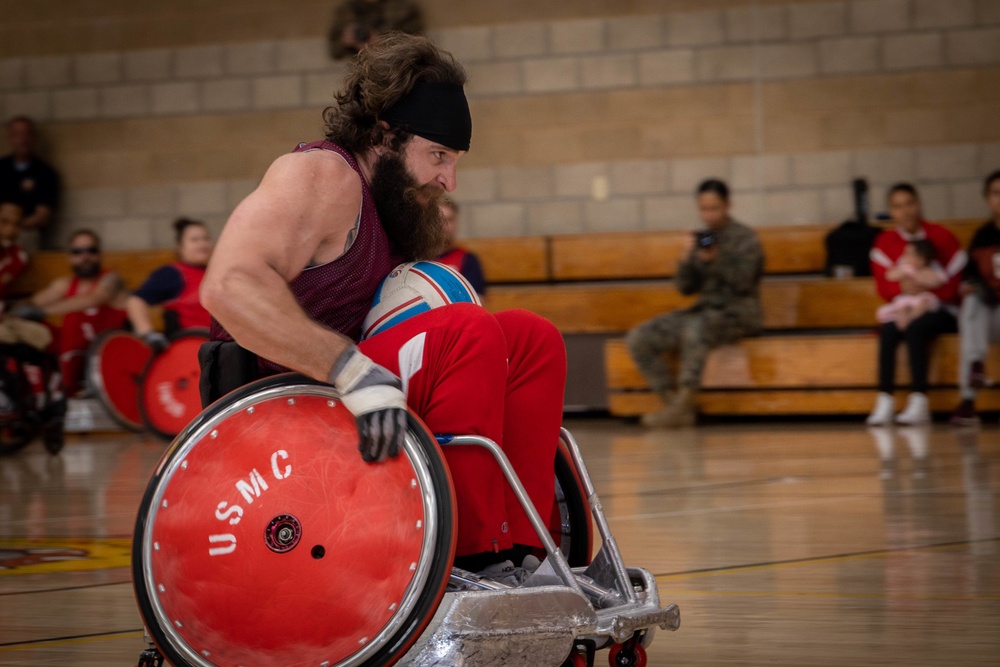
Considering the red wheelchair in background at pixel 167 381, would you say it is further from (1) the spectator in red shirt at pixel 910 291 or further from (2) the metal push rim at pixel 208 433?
(2) the metal push rim at pixel 208 433

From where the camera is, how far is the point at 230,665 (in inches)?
80.4

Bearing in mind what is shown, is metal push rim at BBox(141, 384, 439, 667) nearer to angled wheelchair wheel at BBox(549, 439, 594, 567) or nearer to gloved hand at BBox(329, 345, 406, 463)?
gloved hand at BBox(329, 345, 406, 463)

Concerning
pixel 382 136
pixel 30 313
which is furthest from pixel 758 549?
pixel 30 313

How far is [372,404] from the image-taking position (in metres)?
2.03

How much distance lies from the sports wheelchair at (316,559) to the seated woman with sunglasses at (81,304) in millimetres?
6895

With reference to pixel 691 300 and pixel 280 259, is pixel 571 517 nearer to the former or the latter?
pixel 280 259

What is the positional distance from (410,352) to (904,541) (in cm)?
191

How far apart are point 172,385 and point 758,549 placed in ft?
16.4

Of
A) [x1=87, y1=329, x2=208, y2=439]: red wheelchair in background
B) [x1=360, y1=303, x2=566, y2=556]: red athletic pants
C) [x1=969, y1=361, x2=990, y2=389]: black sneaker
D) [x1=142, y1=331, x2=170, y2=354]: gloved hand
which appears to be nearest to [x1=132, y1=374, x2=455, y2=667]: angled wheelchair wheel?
[x1=360, y1=303, x2=566, y2=556]: red athletic pants

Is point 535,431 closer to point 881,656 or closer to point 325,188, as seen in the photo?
point 325,188

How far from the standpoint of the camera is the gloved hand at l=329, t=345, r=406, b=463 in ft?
6.64

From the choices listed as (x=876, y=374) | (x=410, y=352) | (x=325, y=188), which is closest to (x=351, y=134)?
(x=325, y=188)

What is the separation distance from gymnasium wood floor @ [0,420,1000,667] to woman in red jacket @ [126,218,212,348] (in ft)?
4.85

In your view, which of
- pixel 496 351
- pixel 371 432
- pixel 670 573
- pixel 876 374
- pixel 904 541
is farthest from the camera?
pixel 876 374
